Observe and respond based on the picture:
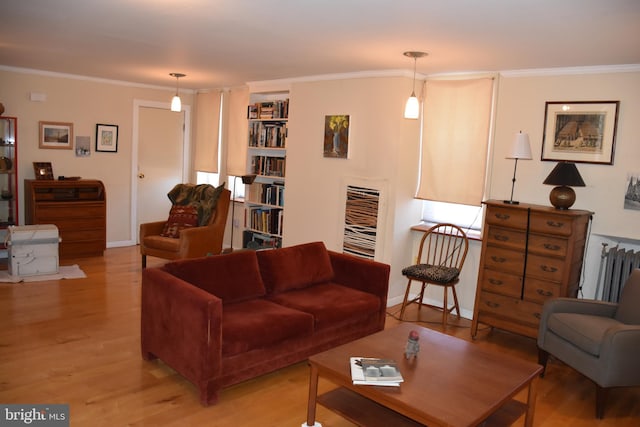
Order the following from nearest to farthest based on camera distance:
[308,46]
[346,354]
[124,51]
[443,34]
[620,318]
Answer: [346,354] < [443,34] < [620,318] < [308,46] < [124,51]

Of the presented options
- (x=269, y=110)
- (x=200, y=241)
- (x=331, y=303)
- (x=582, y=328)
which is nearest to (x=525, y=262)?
(x=582, y=328)

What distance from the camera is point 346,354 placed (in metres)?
2.78

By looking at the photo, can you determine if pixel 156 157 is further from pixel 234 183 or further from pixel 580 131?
pixel 580 131

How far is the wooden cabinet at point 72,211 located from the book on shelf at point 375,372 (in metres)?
4.82

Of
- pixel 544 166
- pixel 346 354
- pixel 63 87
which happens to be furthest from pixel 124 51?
pixel 544 166

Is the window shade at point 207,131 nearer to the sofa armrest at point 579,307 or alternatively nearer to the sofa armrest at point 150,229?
the sofa armrest at point 150,229

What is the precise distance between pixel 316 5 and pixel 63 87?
4.82m

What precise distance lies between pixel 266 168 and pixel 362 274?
2.74m

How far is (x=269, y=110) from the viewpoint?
619 cm

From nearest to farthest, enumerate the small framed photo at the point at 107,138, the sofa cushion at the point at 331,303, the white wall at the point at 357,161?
the sofa cushion at the point at 331,303 < the white wall at the point at 357,161 < the small framed photo at the point at 107,138

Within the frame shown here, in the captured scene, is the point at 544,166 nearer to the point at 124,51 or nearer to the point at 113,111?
the point at 124,51

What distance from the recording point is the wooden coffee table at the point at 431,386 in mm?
2275

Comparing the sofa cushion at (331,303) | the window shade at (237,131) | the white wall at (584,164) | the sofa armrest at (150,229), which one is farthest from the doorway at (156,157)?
the white wall at (584,164)

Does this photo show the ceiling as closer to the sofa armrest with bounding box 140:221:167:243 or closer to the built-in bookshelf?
the built-in bookshelf
